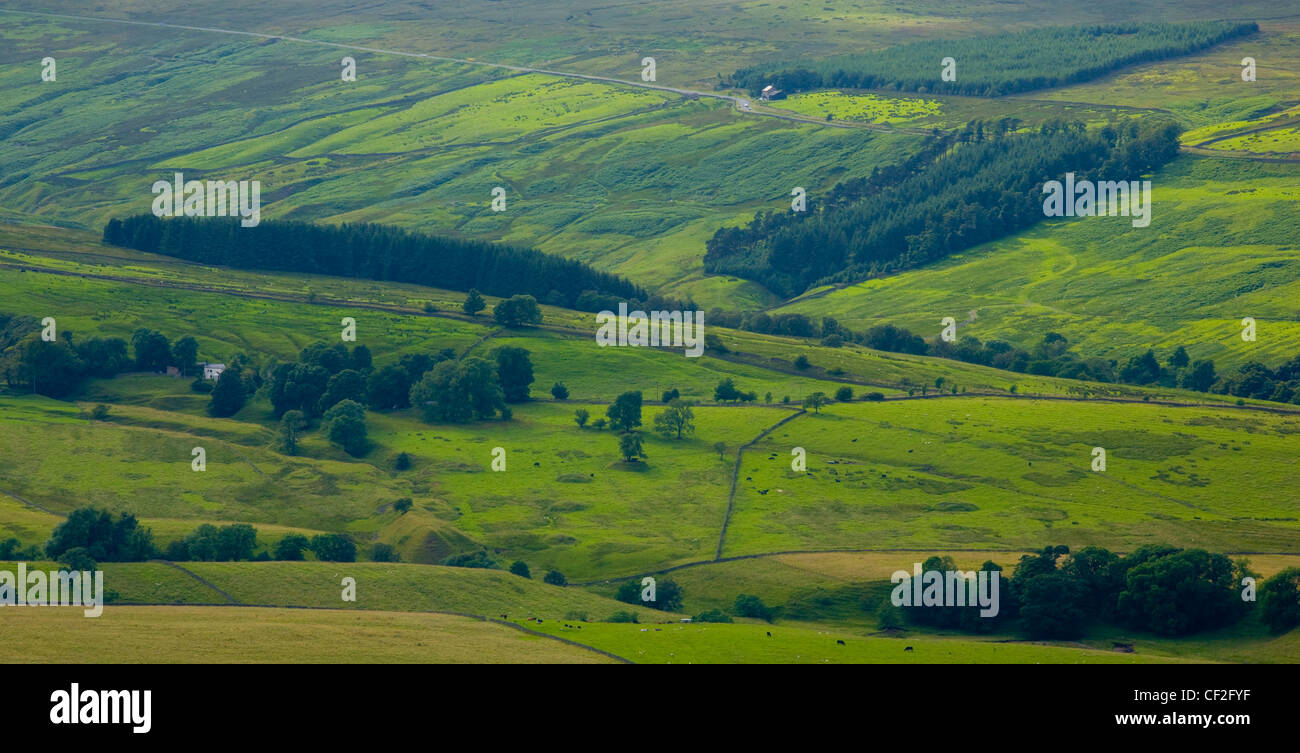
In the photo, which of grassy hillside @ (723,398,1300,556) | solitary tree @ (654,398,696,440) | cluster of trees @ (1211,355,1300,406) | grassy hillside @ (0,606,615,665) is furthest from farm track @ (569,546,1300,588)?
cluster of trees @ (1211,355,1300,406)

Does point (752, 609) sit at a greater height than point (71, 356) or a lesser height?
lesser

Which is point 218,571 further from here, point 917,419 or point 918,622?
point 917,419

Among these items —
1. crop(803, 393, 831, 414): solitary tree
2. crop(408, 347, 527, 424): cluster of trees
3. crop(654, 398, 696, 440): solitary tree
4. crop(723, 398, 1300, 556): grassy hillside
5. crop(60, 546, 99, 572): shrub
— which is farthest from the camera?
crop(803, 393, 831, 414): solitary tree

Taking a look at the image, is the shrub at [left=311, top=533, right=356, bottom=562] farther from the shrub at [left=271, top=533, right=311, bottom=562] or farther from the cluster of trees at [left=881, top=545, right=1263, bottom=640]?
the cluster of trees at [left=881, top=545, right=1263, bottom=640]

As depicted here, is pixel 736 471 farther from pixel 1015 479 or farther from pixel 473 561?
pixel 473 561

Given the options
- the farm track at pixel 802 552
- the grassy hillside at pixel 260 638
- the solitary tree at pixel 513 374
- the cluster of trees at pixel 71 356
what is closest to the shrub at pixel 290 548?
the grassy hillside at pixel 260 638

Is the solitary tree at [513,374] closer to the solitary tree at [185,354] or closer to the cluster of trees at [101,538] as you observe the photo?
the solitary tree at [185,354]

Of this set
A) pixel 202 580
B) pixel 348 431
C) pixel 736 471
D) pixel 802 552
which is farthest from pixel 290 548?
pixel 736 471
